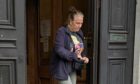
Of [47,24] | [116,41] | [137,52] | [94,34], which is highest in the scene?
[47,24]

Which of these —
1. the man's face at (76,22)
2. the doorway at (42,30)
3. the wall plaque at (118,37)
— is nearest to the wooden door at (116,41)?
the wall plaque at (118,37)

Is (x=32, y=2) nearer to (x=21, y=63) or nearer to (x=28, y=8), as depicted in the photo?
(x=28, y=8)

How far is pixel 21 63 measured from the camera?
3814 mm

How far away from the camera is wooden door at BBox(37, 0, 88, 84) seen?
5414 mm

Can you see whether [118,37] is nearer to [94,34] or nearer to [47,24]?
[94,34]

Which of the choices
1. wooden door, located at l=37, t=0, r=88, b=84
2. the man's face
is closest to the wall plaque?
the man's face

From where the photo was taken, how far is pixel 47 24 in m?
5.54

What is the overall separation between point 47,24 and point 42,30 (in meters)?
0.17

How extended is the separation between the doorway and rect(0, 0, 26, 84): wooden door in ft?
5.38

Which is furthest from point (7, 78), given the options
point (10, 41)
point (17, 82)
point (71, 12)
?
point (71, 12)

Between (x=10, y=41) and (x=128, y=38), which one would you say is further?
(x=128, y=38)

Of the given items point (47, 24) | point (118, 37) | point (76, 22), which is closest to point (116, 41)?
point (118, 37)

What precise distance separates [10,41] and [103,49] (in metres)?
1.32

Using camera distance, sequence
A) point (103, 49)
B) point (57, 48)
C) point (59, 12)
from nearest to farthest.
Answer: point (57, 48) → point (103, 49) → point (59, 12)
